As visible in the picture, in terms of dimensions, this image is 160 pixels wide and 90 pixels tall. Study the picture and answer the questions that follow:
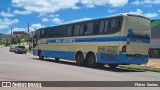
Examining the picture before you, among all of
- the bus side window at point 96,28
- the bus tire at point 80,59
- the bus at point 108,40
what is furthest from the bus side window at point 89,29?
the bus tire at point 80,59

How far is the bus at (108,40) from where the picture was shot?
22172 mm

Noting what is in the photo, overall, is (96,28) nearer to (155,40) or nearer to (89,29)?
(89,29)

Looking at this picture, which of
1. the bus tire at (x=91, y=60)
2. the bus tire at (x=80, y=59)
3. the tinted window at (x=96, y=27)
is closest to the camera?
the tinted window at (x=96, y=27)

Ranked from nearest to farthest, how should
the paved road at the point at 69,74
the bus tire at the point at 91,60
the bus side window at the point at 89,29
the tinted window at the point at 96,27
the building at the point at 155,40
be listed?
the paved road at the point at 69,74
the tinted window at the point at 96,27
the bus tire at the point at 91,60
the bus side window at the point at 89,29
the building at the point at 155,40

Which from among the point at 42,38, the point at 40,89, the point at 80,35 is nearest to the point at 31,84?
the point at 40,89

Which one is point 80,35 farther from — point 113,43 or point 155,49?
point 155,49

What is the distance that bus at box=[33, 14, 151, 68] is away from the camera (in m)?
22.2

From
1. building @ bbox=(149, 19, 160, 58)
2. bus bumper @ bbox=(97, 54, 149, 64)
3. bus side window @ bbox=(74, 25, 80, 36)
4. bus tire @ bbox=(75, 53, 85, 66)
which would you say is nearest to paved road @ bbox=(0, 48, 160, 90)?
bus bumper @ bbox=(97, 54, 149, 64)

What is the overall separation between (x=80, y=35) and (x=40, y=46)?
9.71 metres

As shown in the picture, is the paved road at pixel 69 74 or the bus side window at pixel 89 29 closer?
the paved road at pixel 69 74

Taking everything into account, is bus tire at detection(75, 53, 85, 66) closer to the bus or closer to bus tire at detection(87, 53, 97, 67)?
the bus

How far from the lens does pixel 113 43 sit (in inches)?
893

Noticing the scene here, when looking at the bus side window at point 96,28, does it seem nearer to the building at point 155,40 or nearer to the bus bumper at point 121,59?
the bus bumper at point 121,59

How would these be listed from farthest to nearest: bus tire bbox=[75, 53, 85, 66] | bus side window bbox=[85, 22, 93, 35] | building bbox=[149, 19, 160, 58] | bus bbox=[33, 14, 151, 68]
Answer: building bbox=[149, 19, 160, 58] < bus tire bbox=[75, 53, 85, 66] < bus side window bbox=[85, 22, 93, 35] < bus bbox=[33, 14, 151, 68]
